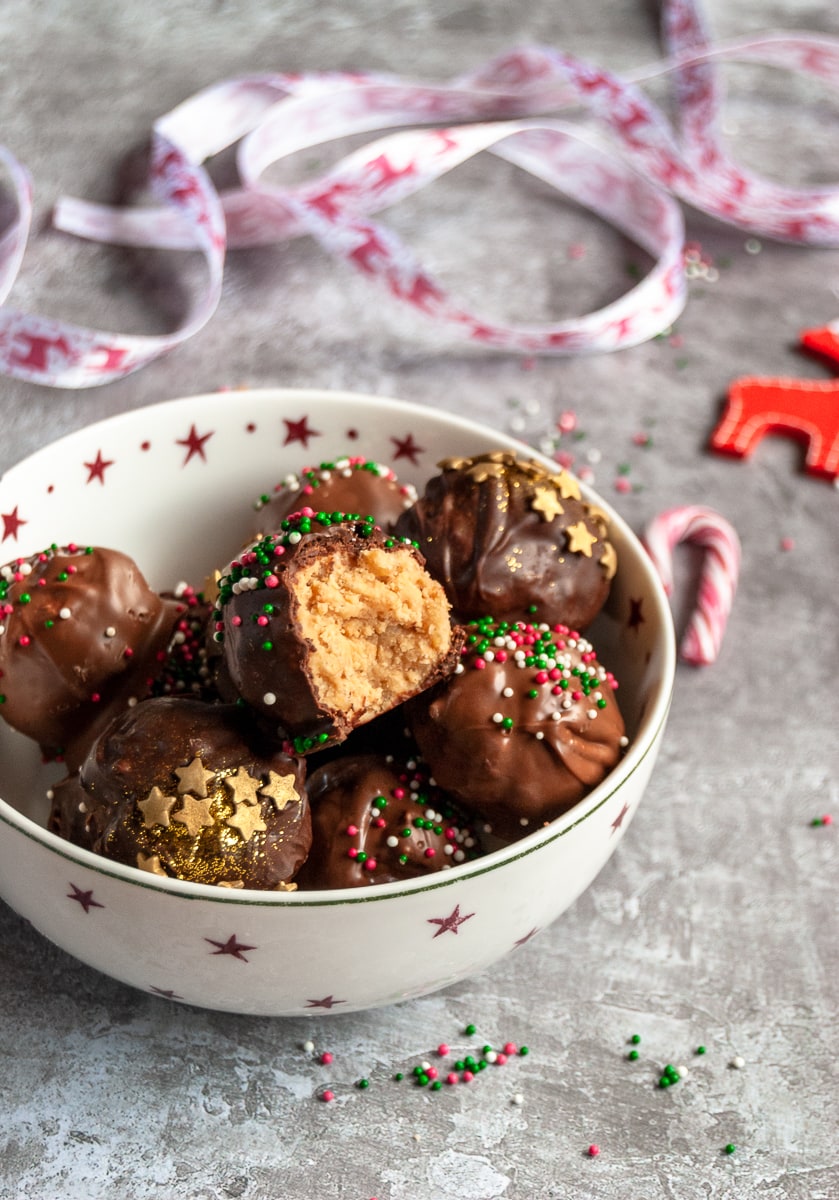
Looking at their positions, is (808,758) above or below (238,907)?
below

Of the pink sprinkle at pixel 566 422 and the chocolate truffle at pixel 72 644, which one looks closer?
the chocolate truffle at pixel 72 644

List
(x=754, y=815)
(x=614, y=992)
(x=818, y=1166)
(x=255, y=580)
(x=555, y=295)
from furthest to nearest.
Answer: (x=555, y=295) < (x=754, y=815) < (x=614, y=992) < (x=818, y=1166) < (x=255, y=580)

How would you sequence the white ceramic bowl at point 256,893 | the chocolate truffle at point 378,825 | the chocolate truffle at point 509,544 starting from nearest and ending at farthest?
the white ceramic bowl at point 256,893 → the chocolate truffle at point 378,825 → the chocolate truffle at point 509,544

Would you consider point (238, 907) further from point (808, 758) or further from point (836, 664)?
point (836, 664)

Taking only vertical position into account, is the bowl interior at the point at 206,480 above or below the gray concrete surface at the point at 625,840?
above

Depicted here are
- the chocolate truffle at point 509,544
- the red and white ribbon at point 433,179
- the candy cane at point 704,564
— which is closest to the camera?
the chocolate truffle at point 509,544

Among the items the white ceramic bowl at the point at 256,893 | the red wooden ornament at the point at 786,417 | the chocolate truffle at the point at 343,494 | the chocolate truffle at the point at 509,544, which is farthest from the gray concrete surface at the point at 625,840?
the chocolate truffle at the point at 343,494

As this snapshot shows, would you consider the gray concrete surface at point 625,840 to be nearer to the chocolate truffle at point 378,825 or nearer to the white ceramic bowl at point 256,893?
the white ceramic bowl at point 256,893

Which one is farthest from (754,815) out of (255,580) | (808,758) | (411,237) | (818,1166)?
(411,237)
